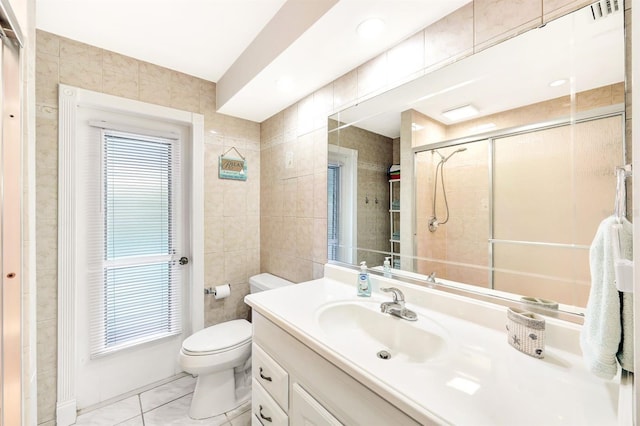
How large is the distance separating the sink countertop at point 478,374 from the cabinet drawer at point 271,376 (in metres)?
0.19

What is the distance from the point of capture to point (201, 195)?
76.6 inches

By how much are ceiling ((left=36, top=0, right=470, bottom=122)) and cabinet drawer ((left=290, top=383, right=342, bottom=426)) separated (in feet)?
4.66

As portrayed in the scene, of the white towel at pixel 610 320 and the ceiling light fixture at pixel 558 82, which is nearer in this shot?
the white towel at pixel 610 320

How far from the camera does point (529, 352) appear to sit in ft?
2.32

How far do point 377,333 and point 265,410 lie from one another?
1.92 feet

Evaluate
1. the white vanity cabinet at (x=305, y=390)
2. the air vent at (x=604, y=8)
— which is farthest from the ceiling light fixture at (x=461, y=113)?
the white vanity cabinet at (x=305, y=390)

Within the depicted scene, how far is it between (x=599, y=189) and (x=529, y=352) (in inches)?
19.7

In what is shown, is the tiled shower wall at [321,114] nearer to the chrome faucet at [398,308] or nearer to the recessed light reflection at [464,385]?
the chrome faucet at [398,308]

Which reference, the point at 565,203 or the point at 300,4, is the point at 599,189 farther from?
the point at 300,4

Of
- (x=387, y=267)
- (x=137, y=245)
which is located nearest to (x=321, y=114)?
(x=387, y=267)

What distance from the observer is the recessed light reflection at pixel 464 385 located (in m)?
0.57

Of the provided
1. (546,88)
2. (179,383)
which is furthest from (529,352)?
(179,383)

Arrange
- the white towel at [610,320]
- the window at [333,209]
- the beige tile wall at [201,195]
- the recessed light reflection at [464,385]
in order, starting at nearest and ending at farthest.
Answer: the white towel at [610,320] → the recessed light reflection at [464,385] → the beige tile wall at [201,195] → the window at [333,209]

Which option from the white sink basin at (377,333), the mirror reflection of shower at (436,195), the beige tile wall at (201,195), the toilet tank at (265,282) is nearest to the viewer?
the white sink basin at (377,333)
